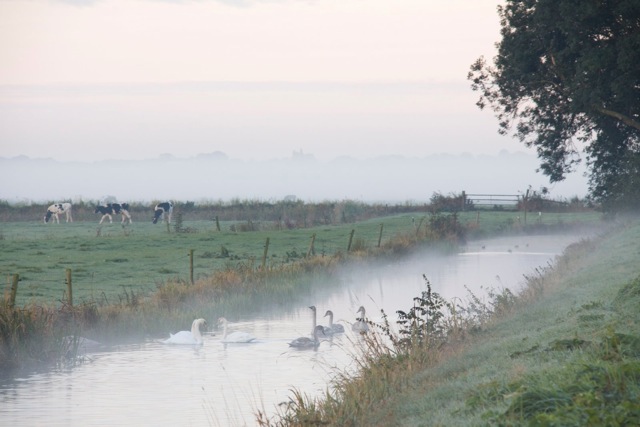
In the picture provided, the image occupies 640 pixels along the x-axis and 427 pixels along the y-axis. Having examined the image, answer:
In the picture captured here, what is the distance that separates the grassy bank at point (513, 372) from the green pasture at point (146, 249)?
999 centimetres

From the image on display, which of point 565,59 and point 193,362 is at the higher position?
point 565,59

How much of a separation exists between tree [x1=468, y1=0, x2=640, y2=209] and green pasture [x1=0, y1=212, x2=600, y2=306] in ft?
28.8

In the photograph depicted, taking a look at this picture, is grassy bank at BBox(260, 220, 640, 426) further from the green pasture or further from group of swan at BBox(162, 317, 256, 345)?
the green pasture

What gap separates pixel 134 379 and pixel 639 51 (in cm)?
2483

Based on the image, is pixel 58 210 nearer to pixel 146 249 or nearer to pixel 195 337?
pixel 146 249

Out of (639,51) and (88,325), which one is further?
(639,51)

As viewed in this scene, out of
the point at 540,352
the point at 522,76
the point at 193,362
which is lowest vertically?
the point at 193,362

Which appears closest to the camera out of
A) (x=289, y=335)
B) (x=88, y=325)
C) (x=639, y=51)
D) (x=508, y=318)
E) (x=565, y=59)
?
(x=508, y=318)

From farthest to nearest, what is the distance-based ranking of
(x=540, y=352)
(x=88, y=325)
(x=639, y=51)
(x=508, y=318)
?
(x=639, y=51), (x=88, y=325), (x=508, y=318), (x=540, y=352)

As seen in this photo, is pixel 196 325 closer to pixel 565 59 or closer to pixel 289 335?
pixel 289 335

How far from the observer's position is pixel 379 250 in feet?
138

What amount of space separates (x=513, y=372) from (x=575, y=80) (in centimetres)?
2984

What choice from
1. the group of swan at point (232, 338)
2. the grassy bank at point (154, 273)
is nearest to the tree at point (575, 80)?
the grassy bank at point (154, 273)

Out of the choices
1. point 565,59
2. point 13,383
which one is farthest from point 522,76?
point 13,383
